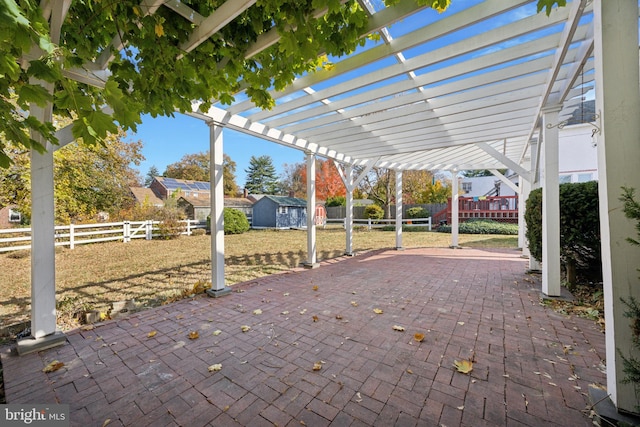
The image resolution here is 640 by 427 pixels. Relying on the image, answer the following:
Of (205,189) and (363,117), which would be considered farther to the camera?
(205,189)

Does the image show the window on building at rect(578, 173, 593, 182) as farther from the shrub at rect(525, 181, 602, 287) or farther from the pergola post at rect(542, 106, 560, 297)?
the pergola post at rect(542, 106, 560, 297)

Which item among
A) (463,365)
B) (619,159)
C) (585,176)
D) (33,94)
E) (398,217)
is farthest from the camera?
A: (585,176)

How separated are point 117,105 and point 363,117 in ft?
14.4

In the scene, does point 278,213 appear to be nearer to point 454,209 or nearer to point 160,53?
point 454,209

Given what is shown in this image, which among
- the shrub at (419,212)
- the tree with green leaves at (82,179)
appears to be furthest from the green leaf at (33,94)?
the shrub at (419,212)

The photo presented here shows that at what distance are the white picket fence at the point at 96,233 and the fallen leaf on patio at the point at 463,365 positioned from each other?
1262 centimetres

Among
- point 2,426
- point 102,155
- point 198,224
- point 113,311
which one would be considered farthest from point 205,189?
point 2,426

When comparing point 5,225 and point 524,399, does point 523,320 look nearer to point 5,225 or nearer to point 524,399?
point 524,399

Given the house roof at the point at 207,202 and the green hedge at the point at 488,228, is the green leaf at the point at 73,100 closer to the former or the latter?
the green hedge at the point at 488,228

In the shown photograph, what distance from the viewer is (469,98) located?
4102 millimetres

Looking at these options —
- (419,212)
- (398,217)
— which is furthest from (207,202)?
(398,217)

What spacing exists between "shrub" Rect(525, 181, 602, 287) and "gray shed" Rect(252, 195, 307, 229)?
57.9 ft

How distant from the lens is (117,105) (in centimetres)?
142

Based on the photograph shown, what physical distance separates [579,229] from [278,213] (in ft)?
59.9
